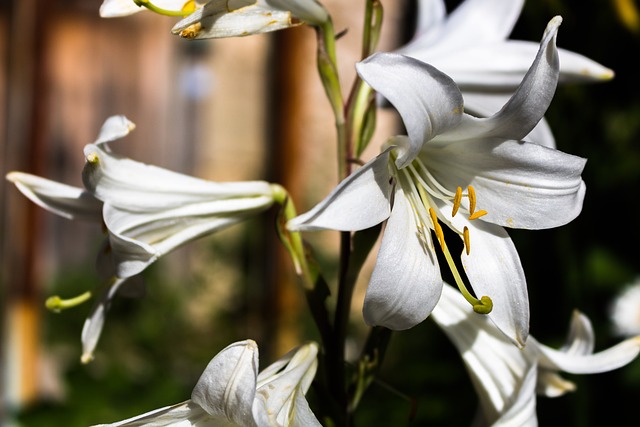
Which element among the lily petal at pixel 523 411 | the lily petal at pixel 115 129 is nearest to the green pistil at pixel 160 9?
the lily petal at pixel 115 129

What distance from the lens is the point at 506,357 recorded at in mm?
1027

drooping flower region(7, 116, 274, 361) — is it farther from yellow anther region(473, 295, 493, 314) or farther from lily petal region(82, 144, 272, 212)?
yellow anther region(473, 295, 493, 314)

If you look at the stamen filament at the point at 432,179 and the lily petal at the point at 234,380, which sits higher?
the stamen filament at the point at 432,179

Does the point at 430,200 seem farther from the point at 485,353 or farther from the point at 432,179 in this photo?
the point at 485,353

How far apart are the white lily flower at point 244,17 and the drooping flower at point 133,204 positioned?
5.8 inches

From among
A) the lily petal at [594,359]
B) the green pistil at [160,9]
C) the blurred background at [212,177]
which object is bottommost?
the blurred background at [212,177]

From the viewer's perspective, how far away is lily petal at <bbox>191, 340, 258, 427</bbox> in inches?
29.1

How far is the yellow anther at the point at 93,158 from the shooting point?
0.88 metres

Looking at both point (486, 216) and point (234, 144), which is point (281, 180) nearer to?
point (234, 144)

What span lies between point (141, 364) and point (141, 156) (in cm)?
108

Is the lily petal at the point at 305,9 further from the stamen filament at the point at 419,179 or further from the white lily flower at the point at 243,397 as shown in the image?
the white lily flower at the point at 243,397

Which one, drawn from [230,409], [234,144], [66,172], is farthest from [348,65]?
[230,409]

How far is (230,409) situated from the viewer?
769 mm

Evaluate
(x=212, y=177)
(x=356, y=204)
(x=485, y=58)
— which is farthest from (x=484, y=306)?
(x=212, y=177)
